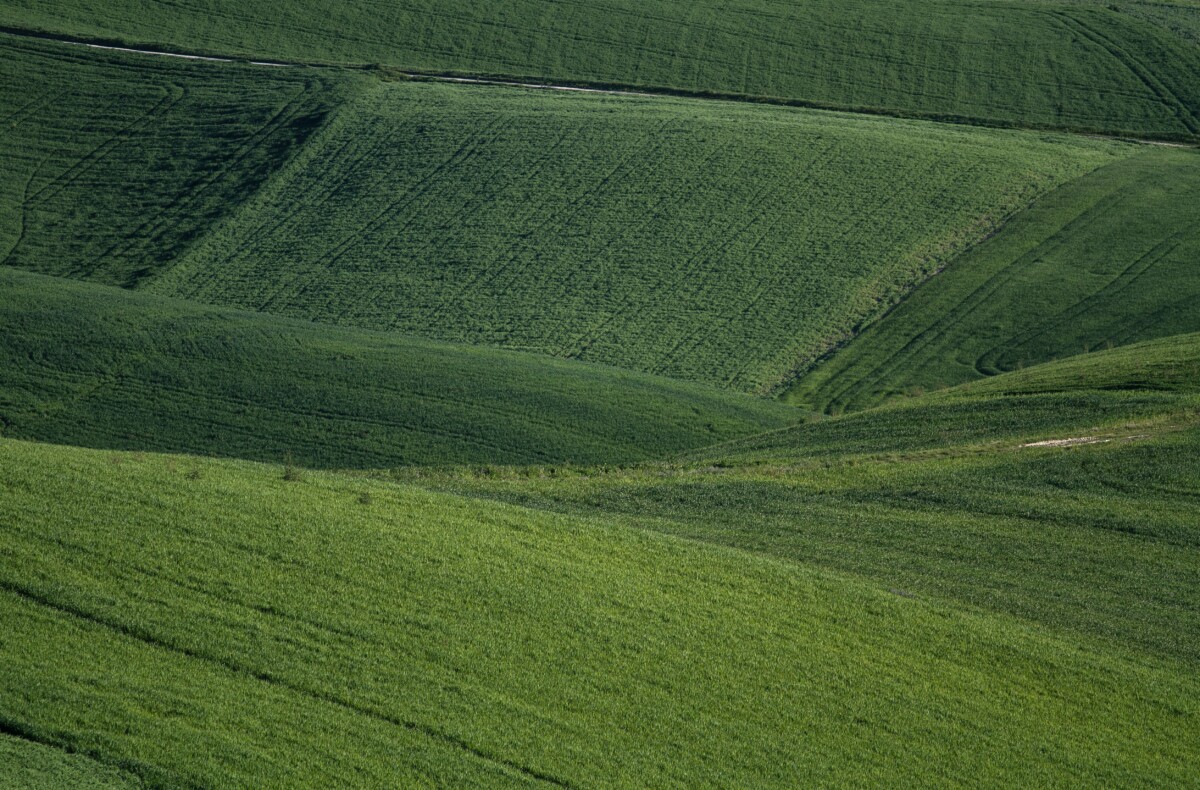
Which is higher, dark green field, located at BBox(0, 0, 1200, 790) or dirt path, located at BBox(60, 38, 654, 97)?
dirt path, located at BBox(60, 38, 654, 97)

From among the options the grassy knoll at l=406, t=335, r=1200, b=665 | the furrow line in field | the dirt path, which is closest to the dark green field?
the furrow line in field

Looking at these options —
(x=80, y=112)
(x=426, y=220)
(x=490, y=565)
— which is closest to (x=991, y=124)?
(x=426, y=220)

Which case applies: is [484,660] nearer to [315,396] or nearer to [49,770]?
[49,770]

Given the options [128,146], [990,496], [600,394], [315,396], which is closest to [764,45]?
[128,146]

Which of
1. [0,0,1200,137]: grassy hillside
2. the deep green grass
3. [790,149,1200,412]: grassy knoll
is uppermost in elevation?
[0,0,1200,137]: grassy hillside

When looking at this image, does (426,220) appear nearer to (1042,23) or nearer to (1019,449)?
→ (1019,449)

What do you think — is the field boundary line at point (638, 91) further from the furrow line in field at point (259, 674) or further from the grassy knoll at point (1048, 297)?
the furrow line in field at point (259, 674)

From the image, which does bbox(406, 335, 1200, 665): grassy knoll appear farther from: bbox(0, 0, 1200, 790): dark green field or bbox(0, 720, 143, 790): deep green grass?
bbox(0, 720, 143, 790): deep green grass

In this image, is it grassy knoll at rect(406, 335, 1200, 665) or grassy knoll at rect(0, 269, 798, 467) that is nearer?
grassy knoll at rect(406, 335, 1200, 665)
